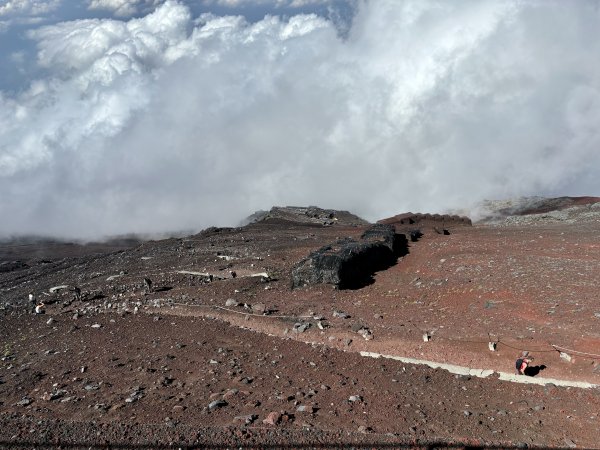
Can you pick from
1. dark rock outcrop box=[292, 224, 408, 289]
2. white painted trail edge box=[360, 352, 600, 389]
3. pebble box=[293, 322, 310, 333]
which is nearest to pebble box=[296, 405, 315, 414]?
white painted trail edge box=[360, 352, 600, 389]

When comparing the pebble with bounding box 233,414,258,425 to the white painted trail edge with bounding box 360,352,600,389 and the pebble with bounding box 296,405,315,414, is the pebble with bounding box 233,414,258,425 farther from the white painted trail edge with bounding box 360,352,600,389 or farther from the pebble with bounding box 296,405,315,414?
the white painted trail edge with bounding box 360,352,600,389

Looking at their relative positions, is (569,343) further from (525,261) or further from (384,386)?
(525,261)

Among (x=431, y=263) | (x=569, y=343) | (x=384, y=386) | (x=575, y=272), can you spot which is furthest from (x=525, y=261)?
(x=384, y=386)

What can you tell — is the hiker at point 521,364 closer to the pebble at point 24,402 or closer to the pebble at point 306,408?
the pebble at point 306,408

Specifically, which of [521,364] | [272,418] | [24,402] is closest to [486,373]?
[521,364]

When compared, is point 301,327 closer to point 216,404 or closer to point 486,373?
point 216,404

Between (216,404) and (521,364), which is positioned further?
(521,364)
